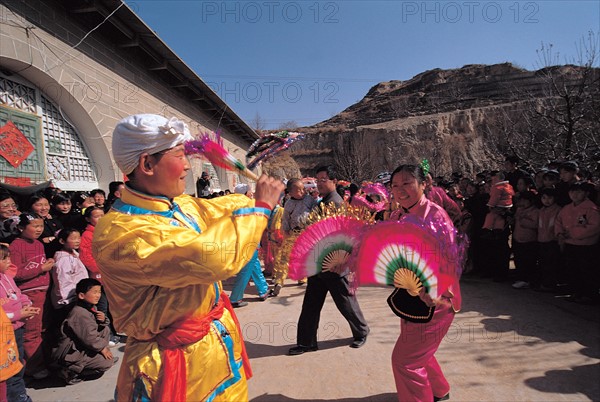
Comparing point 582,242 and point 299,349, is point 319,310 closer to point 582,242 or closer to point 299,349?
point 299,349

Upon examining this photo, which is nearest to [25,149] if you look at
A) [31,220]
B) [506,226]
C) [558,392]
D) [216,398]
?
[31,220]

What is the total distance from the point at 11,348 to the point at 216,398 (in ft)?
6.97

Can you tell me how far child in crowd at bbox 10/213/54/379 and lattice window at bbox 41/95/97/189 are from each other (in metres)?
3.40

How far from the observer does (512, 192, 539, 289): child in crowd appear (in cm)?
538

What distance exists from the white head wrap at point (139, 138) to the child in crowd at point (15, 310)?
7.35ft

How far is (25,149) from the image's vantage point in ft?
18.1

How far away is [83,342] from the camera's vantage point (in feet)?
10.8

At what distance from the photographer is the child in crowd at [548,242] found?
5.04m

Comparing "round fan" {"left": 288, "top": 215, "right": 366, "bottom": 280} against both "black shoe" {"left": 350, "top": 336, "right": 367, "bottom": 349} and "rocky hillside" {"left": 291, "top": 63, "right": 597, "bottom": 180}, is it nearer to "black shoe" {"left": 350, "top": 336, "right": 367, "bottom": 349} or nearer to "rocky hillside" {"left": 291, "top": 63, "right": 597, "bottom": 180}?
"black shoe" {"left": 350, "top": 336, "right": 367, "bottom": 349}

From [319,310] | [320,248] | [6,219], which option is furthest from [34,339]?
[320,248]

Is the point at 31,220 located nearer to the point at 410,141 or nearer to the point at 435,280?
the point at 435,280

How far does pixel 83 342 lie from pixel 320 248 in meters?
2.60

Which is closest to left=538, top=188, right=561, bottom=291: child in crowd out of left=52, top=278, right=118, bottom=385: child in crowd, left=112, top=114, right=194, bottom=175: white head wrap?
left=112, top=114, right=194, bottom=175: white head wrap

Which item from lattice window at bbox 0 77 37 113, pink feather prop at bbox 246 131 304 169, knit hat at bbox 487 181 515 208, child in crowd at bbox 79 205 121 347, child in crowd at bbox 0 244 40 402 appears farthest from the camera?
knit hat at bbox 487 181 515 208
